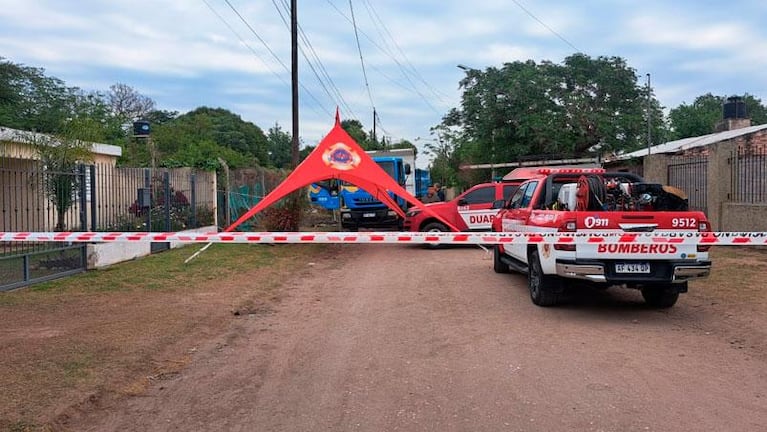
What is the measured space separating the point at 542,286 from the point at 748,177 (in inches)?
397

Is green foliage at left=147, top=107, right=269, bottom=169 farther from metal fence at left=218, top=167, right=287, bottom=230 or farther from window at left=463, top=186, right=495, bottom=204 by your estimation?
window at left=463, top=186, right=495, bottom=204

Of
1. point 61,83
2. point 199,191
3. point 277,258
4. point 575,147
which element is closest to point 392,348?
point 277,258

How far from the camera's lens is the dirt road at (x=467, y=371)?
4504 mm

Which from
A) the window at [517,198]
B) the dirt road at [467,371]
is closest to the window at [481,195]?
the window at [517,198]

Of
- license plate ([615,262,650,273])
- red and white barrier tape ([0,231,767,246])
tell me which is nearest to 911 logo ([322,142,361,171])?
red and white barrier tape ([0,231,767,246])

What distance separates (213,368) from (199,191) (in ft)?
42.8

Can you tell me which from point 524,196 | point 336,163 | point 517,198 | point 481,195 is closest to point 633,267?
point 524,196

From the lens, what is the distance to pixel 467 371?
563 centimetres

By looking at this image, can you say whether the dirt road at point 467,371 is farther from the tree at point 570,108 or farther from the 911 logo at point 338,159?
the tree at point 570,108

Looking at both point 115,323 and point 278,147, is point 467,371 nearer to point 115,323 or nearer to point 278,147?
point 115,323

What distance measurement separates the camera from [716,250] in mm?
15000

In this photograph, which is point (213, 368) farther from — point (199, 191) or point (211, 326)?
point (199, 191)

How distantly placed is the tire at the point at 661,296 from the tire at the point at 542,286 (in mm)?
1379

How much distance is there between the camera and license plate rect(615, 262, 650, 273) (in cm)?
755
